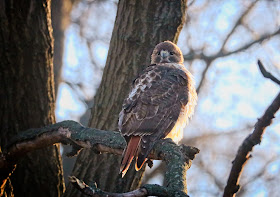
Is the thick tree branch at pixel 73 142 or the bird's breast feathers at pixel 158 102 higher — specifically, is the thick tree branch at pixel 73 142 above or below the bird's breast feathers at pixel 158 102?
below

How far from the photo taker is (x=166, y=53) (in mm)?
5391

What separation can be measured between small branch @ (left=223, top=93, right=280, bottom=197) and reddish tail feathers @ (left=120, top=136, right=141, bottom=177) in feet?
→ 2.60

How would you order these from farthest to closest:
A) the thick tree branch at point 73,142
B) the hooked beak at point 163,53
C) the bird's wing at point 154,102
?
the hooked beak at point 163,53 < the bird's wing at point 154,102 < the thick tree branch at point 73,142

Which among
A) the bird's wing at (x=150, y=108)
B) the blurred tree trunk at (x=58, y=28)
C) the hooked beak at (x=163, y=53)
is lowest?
the bird's wing at (x=150, y=108)

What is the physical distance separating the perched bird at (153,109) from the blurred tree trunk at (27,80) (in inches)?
34.1

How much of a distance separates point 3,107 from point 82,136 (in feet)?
2.99

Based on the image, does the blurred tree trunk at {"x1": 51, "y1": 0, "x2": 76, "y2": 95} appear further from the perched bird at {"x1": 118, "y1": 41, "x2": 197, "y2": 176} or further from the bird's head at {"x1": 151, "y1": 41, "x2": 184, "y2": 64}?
the perched bird at {"x1": 118, "y1": 41, "x2": 197, "y2": 176}

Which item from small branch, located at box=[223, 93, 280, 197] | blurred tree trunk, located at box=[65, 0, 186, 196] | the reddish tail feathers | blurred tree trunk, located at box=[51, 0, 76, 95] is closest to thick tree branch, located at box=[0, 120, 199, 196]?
the reddish tail feathers

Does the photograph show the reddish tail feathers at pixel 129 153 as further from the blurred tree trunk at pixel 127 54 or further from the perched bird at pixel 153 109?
the blurred tree trunk at pixel 127 54

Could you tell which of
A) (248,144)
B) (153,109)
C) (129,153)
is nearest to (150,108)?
(153,109)

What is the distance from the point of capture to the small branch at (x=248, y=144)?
3295 millimetres

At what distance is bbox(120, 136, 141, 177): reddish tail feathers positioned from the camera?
12.5ft

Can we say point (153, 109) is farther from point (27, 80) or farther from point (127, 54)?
point (27, 80)

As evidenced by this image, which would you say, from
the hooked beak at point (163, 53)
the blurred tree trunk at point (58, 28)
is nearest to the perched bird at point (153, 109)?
the hooked beak at point (163, 53)
